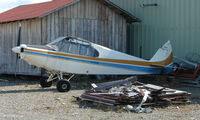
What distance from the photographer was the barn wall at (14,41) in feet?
51.2

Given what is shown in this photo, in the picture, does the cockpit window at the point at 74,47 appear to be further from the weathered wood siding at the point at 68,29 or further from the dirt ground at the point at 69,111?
the weathered wood siding at the point at 68,29

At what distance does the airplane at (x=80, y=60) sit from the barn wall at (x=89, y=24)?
3311 mm

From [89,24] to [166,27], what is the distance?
184 inches

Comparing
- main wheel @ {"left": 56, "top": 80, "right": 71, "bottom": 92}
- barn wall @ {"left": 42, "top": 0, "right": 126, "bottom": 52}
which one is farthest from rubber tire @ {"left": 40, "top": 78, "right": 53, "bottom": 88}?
barn wall @ {"left": 42, "top": 0, "right": 126, "bottom": 52}

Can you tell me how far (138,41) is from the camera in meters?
19.3

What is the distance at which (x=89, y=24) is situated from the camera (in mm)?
16828

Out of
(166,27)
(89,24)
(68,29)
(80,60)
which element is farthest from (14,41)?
(166,27)

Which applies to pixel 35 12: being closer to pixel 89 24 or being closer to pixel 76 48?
pixel 89 24

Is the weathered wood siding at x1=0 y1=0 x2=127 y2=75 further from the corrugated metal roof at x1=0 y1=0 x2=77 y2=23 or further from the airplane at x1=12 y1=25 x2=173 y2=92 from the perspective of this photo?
the airplane at x1=12 y1=25 x2=173 y2=92

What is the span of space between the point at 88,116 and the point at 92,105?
149 cm

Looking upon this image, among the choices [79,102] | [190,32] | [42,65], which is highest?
[190,32]

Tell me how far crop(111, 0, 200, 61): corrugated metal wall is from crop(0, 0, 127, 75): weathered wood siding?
5.62 feet

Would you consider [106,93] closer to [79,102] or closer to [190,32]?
[79,102]

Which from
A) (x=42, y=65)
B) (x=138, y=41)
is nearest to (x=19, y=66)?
(x=42, y=65)
